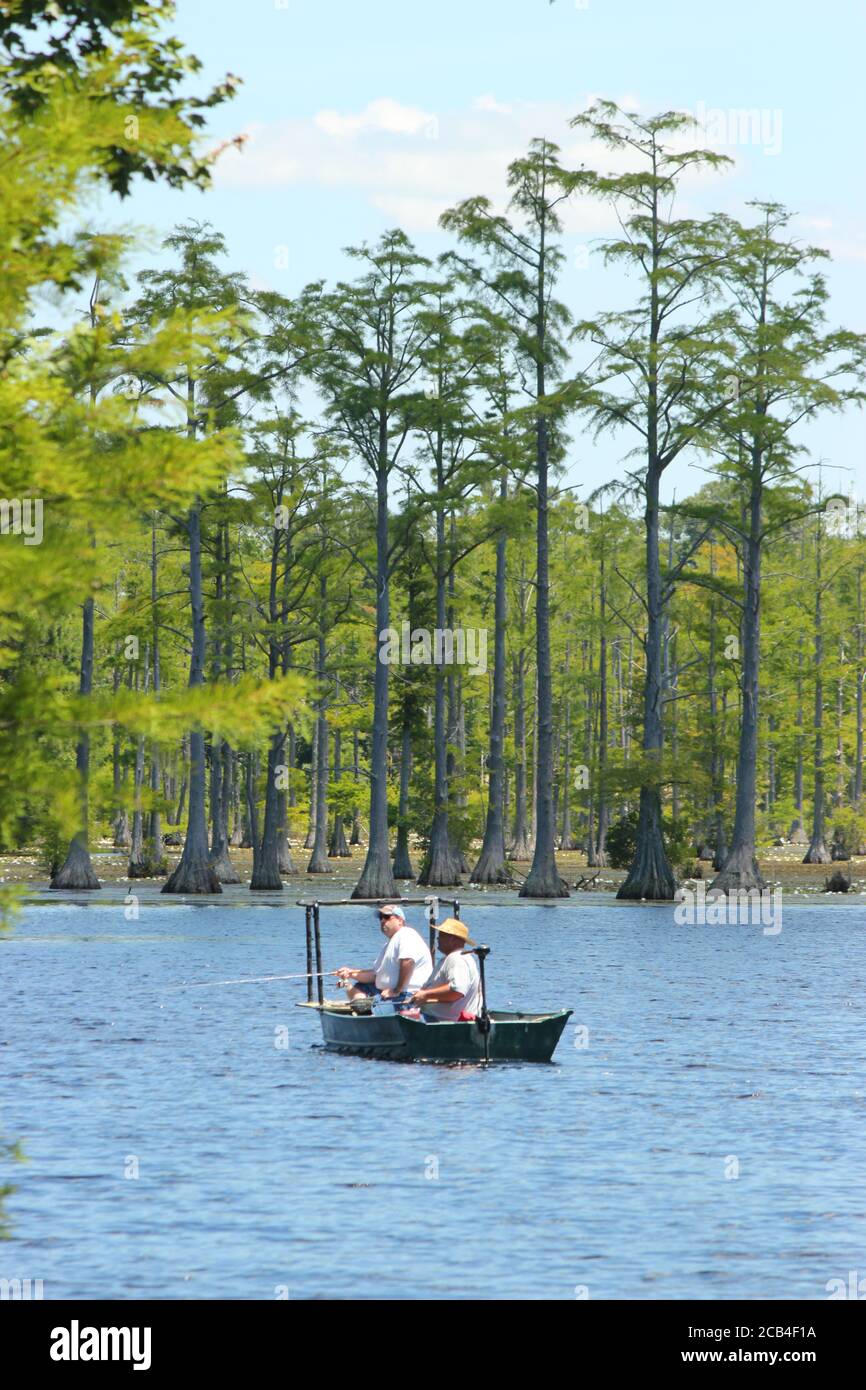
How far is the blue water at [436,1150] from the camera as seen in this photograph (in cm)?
1463

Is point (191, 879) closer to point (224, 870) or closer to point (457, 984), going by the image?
point (224, 870)

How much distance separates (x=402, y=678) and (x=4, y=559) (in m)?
71.0

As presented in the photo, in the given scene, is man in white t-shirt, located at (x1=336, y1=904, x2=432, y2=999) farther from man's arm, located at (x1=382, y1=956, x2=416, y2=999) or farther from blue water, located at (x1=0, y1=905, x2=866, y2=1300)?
blue water, located at (x1=0, y1=905, x2=866, y2=1300)

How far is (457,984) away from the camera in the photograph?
2431 cm

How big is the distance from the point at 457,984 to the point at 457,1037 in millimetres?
885

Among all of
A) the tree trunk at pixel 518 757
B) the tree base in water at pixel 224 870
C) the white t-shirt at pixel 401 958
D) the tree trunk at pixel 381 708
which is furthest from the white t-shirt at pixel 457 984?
the tree trunk at pixel 518 757

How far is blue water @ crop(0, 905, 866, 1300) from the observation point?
14.6 m

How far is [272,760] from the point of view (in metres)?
72.8

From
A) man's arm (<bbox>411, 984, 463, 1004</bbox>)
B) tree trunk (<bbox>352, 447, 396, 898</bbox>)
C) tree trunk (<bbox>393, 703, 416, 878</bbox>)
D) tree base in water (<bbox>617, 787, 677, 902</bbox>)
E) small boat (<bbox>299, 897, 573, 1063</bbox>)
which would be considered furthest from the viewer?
tree trunk (<bbox>393, 703, 416, 878</bbox>)

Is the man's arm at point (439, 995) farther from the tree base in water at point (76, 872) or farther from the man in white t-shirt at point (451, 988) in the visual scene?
the tree base in water at point (76, 872)

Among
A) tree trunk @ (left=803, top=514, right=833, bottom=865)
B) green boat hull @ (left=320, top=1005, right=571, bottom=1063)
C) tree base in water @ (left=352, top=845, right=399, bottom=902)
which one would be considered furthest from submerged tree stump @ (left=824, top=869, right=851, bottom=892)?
green boat hull @ (left=320, top=1005, right=571, bottom=1063)

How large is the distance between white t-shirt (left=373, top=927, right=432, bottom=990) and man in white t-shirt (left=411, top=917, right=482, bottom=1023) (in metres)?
0.64

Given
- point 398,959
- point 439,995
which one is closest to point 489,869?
point 398,959

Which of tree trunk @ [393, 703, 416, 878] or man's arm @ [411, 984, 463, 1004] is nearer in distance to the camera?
man's arm @ [411, 984, 463, 1004]
